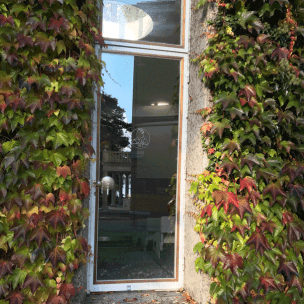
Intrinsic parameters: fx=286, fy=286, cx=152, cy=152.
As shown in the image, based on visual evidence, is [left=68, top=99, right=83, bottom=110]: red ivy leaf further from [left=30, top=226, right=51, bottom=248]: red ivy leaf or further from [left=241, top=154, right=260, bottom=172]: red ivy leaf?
[left=241, top=154, right=260, bottom=172]: red ivy leaf

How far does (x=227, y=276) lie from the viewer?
215 centimetres

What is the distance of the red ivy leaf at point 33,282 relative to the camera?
6.26ft

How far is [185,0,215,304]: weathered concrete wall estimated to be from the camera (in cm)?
245

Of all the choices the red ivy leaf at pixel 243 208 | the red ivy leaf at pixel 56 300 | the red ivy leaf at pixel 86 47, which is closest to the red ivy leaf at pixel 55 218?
the red ivy leaf at pixel 56 300

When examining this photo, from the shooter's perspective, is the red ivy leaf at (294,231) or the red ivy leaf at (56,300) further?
the red ivy leaf at (294,231)

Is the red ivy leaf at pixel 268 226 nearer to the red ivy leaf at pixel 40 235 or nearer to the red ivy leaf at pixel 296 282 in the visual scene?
the red ivy leaf at pixel 296 282

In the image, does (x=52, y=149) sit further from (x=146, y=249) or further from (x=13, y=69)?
(x=146, y=249)

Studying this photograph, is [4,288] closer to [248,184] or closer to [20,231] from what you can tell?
[20,231]

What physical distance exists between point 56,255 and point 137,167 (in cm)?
108

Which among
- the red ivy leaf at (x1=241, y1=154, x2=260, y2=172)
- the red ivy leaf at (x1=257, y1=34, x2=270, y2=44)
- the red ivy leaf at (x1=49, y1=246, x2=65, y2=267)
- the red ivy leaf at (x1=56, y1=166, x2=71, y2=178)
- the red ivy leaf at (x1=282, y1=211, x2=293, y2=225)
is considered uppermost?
the red ivy leaf at (x1=257, y1=34, x2=270, y2=44)

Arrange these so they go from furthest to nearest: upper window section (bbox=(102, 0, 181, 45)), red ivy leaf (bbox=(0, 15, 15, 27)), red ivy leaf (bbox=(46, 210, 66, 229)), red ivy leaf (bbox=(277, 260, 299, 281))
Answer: upper window section (bbox=(102, 0, 181, 45)) → red ivy leaf (bbox=(277, 260, 299, 281)) → red ivy leaf (bbox=(46, 210, 66, 229)) → red ivy leaf (bbox=(0, 15, 15, 27))

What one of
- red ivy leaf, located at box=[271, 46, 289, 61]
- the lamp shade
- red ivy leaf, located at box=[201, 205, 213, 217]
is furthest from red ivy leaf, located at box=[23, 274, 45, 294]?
red ivy leaf, located at box=[271, 46, 289, 61]

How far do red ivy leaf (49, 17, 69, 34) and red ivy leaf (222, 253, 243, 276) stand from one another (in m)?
2.04

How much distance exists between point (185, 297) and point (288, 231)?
1.09 meters
